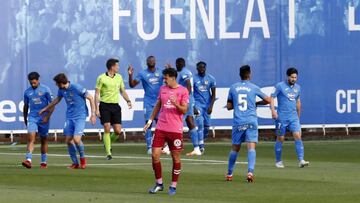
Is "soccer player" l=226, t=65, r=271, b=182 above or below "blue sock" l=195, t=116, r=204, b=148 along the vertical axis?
above

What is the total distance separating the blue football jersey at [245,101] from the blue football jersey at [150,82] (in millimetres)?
9315

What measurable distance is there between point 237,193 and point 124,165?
7755 mm

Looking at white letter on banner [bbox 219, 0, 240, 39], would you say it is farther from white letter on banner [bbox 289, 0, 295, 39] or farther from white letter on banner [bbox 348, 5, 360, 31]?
white letter on banner [bbox 348, 5, 360, 31]

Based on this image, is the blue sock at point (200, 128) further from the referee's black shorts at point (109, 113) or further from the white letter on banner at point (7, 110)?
the white letter on banner at point (7, 110)

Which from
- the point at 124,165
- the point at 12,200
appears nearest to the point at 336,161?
the point at 124,165

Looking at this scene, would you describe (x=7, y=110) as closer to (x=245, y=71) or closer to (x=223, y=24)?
(x=223, y=24)

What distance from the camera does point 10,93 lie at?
3991 cm

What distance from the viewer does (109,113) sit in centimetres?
3181

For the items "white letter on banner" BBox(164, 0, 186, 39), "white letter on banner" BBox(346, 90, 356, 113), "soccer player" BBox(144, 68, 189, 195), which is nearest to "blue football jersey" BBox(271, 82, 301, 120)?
"soccer player" BBox(144, 68, 189, 195)

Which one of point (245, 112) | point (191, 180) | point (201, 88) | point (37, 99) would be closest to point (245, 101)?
point (245, 112)

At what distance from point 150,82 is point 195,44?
26.2 feet

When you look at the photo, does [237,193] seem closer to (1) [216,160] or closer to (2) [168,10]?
(1) [216,160]

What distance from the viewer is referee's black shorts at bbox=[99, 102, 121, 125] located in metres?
31.8

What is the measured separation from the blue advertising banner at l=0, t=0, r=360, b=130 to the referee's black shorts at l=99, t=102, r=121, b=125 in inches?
329
